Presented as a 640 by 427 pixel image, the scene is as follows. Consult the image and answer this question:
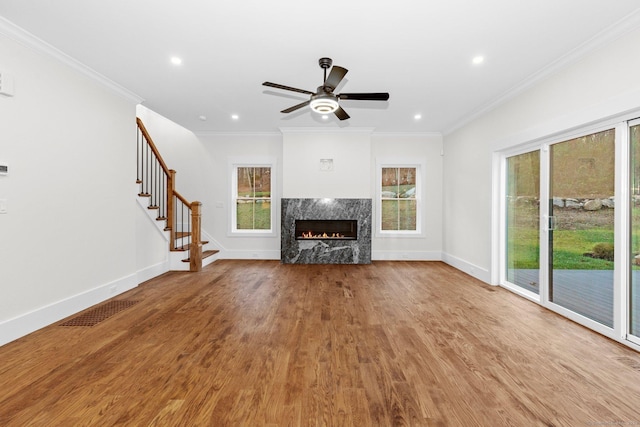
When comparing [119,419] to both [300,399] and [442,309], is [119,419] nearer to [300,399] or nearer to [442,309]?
[300,399]

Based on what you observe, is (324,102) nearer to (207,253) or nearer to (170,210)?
(170,210)

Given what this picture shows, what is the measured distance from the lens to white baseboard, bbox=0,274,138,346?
2715mm

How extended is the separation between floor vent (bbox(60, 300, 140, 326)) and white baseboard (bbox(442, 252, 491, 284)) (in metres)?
4.96

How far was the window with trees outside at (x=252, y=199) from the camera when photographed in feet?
22.7

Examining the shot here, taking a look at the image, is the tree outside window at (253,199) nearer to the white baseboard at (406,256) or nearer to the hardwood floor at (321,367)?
the white baseboard at (406,256)

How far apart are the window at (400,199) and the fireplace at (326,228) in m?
0.81

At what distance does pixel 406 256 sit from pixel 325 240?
188 centimetres

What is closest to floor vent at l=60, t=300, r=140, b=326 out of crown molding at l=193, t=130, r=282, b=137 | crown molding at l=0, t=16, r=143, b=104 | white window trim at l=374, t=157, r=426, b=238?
crown molding at l=0, t=16, r=143, b=104

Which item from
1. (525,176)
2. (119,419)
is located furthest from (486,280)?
(119,419)

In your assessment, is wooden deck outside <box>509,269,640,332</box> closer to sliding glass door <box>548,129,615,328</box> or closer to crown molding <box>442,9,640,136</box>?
sliding glass door <box>548,129,615,328</box>

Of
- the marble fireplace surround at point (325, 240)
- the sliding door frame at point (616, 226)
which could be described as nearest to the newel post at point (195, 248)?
the marble fireplace surround at point (325, 240)

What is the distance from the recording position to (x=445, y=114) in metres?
5.35

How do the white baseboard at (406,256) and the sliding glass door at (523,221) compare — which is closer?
the sliding glass door at (523,221)

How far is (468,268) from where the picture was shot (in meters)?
5.42
